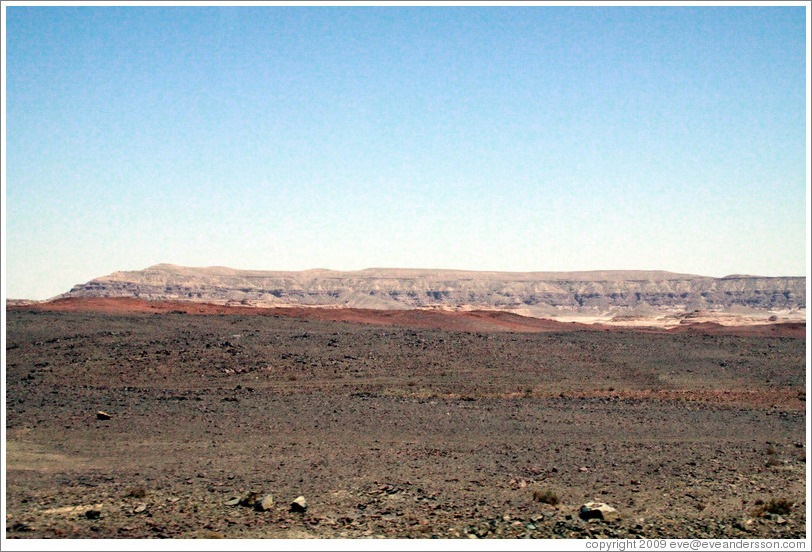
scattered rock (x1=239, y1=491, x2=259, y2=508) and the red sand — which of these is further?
the red sand

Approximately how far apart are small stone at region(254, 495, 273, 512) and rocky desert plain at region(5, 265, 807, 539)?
33mm

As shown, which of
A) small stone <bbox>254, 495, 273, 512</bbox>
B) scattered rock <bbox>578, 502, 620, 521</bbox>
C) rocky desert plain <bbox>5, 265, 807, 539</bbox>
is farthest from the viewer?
small stone <bbox>254, 495, 273, 512</bbox>

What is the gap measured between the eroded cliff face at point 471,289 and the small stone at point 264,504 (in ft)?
371

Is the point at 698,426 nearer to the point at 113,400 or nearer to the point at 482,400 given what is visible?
the point at 482,400

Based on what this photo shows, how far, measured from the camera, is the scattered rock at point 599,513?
1160 centimetres

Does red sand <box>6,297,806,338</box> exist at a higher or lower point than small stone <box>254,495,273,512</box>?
higher

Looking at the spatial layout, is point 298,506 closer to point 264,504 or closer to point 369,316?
point 264,504

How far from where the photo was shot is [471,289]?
145m

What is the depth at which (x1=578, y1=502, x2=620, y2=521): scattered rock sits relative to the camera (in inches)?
457

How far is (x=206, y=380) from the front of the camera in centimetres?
2778

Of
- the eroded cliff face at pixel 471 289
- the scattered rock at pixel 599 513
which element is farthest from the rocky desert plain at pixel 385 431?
the eroded cliff face at pixel 471 289

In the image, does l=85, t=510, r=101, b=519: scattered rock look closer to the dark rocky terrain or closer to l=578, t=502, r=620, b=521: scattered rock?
the dark rocky terrain

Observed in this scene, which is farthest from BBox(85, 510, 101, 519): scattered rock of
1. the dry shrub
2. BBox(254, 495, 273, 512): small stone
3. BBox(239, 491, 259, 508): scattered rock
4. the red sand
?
the red sand

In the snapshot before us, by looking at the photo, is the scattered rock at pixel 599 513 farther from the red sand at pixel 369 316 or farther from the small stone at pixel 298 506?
the red sand at pixel 369 316
